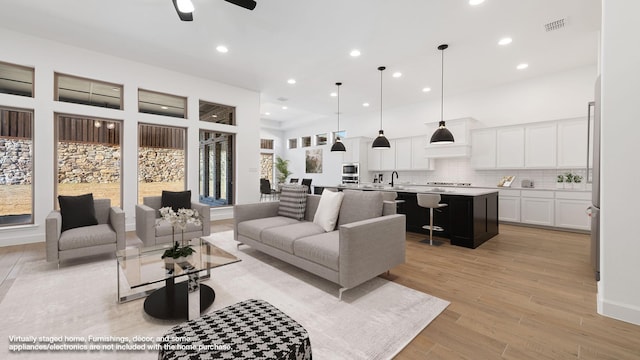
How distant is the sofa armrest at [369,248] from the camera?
7.41 feet

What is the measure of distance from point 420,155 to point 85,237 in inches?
277

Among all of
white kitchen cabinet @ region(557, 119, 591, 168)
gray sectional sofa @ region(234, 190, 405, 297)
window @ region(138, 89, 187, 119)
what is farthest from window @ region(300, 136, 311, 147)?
white kitchen cabinet @ region(557, 119, 591, 168)

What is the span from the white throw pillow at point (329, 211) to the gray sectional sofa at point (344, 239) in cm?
7

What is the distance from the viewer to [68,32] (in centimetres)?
398

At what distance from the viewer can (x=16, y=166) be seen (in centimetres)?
421

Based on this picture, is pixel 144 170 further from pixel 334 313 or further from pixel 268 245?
pixel 334 313

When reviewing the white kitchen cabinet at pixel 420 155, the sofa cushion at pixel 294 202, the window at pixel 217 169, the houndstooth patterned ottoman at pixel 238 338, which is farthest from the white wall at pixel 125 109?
the houndstooth patterned ottoman at pixel 238 338

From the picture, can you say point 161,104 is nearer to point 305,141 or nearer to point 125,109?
point 125,109

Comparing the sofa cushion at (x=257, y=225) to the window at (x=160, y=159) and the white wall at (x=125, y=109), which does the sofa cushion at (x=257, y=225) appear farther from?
the window at (x=160, y=159)

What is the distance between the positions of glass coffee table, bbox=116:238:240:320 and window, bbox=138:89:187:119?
3949 millimetres

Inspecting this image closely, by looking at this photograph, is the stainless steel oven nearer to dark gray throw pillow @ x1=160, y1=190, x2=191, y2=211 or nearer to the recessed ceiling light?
the recessed ceiling light

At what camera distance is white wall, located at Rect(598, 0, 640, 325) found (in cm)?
202

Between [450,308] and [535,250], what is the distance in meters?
2.67

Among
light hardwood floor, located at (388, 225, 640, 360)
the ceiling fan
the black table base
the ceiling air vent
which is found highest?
the ceiling air vent
